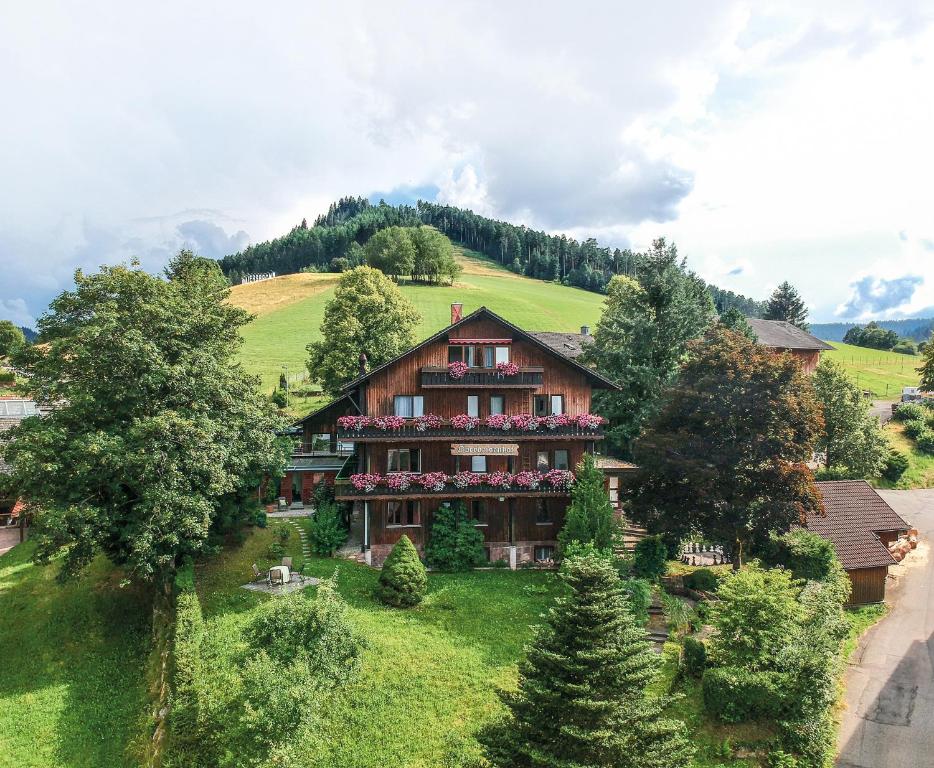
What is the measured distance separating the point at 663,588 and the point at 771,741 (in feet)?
32.3

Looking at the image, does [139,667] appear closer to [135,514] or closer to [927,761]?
[135,514]

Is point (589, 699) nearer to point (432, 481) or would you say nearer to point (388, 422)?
point (432, 481)

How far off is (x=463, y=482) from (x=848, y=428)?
34076 millimetres

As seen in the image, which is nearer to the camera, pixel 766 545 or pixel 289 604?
pixel 289 604

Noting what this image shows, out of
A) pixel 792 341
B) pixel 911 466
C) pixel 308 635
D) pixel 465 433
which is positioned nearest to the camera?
pixel 308 635

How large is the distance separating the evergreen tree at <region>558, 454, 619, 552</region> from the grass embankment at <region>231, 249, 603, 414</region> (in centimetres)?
3875

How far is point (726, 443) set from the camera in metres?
30.1

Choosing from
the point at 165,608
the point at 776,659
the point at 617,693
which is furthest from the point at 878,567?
the point at 165,608

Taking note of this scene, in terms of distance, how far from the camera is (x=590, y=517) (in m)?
29.7

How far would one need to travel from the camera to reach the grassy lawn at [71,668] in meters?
21.8

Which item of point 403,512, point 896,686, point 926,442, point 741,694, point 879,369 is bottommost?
point 896,686

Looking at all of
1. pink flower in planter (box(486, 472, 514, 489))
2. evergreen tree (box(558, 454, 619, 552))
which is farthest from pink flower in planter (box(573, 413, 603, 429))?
pink flower in planter (box(486, 472, 514, 489))

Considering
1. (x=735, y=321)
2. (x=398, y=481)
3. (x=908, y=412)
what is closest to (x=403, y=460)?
(x=398, y=481)

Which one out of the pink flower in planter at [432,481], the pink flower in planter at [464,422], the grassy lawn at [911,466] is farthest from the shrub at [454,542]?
the grassy lawn at [911,466]
